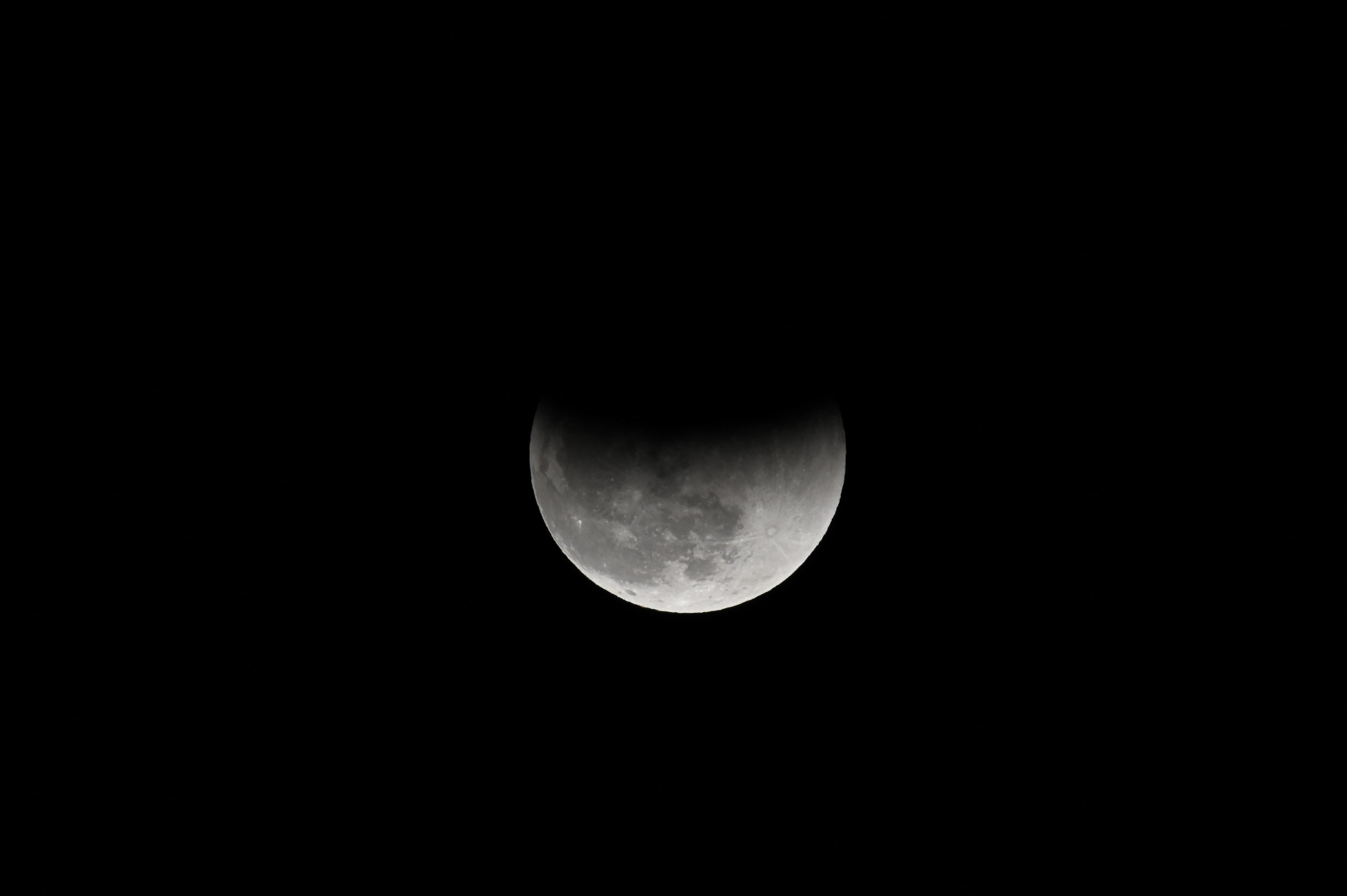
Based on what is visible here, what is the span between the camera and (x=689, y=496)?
4.43m

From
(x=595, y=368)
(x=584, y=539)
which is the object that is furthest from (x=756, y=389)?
(x=584, y=539)

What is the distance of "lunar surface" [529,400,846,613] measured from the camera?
4402 millimetres

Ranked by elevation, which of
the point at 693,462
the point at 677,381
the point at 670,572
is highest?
the point at 677,381

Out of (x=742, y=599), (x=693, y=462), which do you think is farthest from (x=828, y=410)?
(x=742, y=599)

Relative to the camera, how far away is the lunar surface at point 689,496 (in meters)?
4.40

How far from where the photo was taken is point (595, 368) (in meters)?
4.45

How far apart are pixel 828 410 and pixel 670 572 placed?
1260 millimetres

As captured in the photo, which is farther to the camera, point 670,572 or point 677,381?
point 670,572

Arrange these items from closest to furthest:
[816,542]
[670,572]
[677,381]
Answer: [677,381] → [670,572] → [816,542]

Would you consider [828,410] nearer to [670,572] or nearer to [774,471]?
[774,471]

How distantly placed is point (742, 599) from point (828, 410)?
125 centimetres

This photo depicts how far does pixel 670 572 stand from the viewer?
4672 millimetres

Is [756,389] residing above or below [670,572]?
above

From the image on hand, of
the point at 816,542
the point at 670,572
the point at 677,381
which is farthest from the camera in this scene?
the point at 816,542
